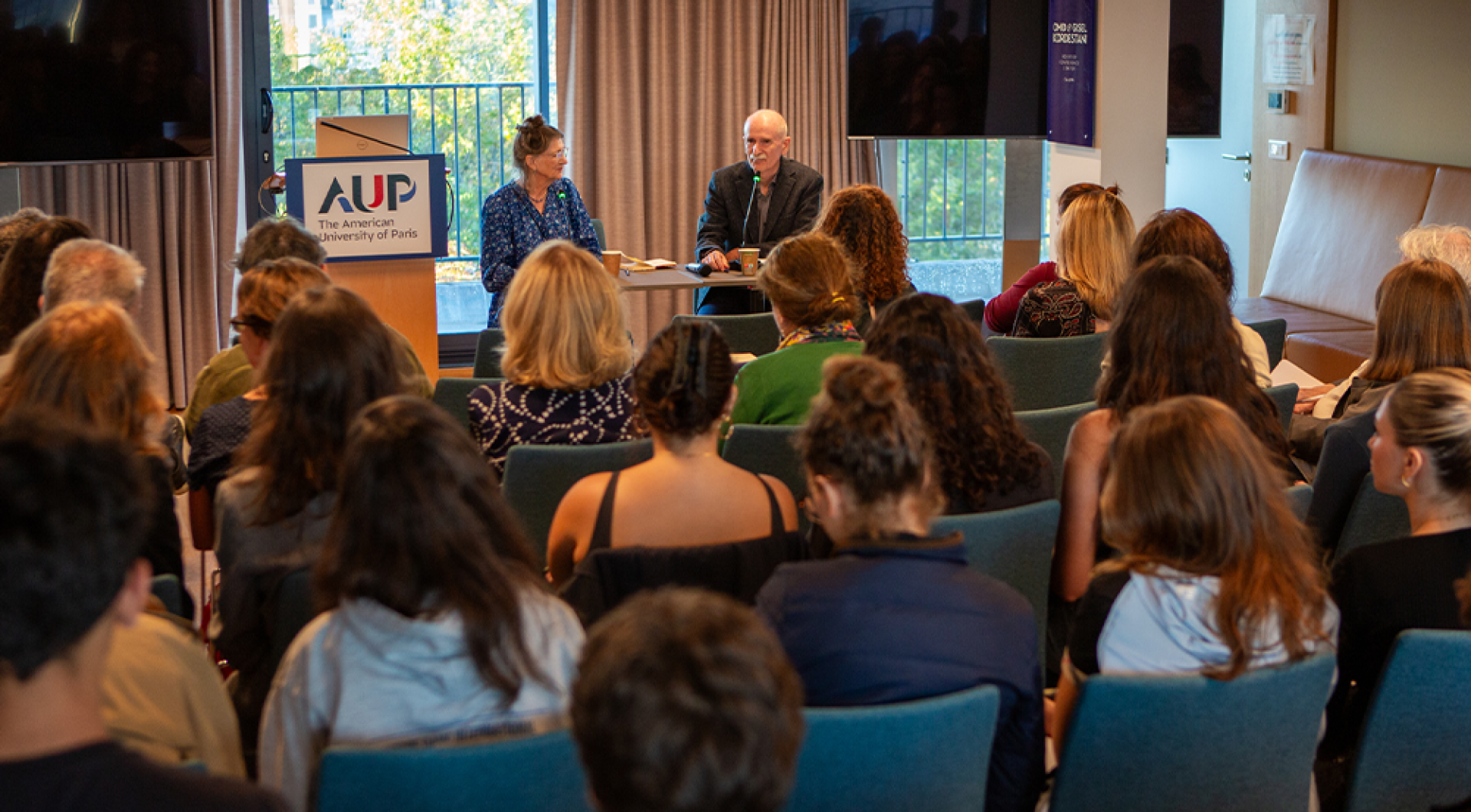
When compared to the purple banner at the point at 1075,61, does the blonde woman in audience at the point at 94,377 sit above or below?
below

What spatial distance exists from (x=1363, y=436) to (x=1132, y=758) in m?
1.40

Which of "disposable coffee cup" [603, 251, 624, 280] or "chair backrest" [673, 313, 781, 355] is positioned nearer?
"chair backrest" [673, 313, 781, 355]

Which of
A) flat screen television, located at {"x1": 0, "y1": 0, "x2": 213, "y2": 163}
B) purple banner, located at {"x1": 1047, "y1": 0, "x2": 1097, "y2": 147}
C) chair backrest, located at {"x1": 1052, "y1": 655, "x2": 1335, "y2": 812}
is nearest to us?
chair backrest, located at {"x1": 1052, "y1": 655, "x2": 1335, "y2": 812}

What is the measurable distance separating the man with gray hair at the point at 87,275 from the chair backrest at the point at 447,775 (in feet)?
6.89

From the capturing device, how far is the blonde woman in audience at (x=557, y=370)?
9.70ft

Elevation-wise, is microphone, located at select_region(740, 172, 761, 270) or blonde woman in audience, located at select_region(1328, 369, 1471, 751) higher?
microphone, located at select_region(740, 172, 761, 270)

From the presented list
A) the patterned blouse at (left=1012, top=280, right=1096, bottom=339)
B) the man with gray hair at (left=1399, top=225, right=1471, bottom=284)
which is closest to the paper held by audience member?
the man with gray hair at (left=1399, top=225, right=1471, bottom=284)

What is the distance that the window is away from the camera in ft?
21.9

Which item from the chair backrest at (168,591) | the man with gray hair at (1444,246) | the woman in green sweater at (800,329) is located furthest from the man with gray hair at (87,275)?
the man with gray hair at (1444,246)

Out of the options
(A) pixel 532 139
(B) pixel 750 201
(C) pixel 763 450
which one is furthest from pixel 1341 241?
(C) pixel 763 450

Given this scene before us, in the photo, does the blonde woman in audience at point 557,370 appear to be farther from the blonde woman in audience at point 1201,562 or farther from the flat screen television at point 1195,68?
the flat screen television at point 1195,68

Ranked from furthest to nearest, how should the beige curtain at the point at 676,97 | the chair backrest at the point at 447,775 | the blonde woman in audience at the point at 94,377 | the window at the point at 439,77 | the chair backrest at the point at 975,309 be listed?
the beige curtain at the point at 676,97 → the window at the point at 439,77 → the chair backrest at the point at 975,309 → the blonde woman in audience at the point at 94,377 → the chair backrest at the point at 447,775

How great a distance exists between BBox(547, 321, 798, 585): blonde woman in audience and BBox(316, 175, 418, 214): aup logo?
2825mm

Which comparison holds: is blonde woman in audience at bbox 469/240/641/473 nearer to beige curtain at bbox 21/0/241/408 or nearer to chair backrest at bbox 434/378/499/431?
chair backrest at bbox 434/378/499/431
